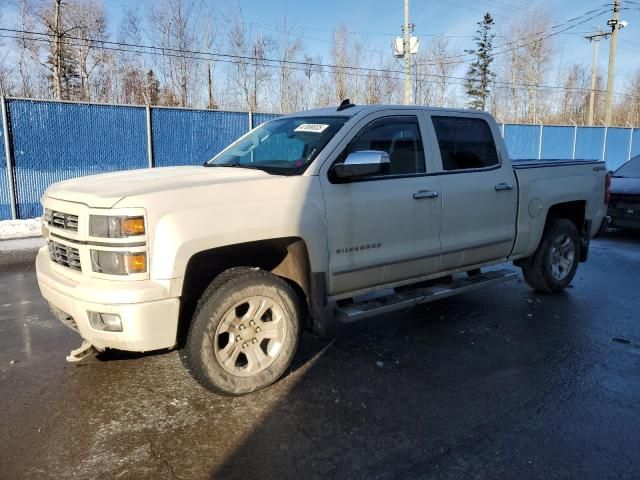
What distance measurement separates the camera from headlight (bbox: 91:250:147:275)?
3119 millimetres

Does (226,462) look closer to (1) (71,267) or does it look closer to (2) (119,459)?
(2) (119,459)

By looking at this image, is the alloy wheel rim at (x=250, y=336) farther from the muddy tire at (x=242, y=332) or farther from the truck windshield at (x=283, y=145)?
the truck windshield at (x=283, y=145)

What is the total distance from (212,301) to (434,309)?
3.03 m

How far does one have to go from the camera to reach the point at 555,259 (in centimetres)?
617

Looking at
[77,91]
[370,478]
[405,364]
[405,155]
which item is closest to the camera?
[370,478]

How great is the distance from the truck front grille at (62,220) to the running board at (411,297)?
1.99 metres

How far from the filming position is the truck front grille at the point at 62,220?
3391 mm

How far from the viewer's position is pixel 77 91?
3462 cm

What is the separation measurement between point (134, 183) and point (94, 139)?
8756 millimetres

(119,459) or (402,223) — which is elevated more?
(402,223)

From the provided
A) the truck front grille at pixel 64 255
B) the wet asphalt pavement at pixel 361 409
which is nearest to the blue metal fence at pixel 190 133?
the wet asphalt pavement at pixel 361 409

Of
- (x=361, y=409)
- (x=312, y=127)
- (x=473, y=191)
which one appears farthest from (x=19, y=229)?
(x=361, y=409)

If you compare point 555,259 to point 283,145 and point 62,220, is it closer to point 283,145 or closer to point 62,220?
point 283,145

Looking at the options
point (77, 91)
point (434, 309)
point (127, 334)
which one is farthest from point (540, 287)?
point (77, 91)
